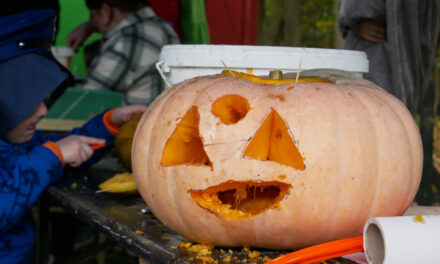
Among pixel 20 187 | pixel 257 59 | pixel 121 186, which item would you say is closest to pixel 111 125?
pixel 20 187

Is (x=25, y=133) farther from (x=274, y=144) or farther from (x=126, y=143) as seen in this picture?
(x=274, y=144)

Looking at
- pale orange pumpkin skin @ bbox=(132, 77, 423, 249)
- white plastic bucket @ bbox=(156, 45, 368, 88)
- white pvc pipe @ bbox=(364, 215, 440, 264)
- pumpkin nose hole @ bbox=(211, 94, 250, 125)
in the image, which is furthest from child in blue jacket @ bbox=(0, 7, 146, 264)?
white pvc pipe @ bbox=(364, 215, 440, 264)

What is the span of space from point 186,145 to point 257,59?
→ 375 millimetres

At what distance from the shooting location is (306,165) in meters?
0.77

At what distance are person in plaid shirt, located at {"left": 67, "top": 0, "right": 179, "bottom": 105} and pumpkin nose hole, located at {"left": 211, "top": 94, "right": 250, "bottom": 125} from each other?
214cm

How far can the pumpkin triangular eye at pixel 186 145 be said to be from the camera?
2.85 feet

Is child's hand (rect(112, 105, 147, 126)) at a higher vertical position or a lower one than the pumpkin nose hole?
lower

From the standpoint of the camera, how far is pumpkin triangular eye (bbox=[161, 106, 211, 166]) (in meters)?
0.87

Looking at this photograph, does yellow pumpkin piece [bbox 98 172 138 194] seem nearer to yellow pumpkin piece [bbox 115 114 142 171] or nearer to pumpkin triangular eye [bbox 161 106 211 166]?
yellow pumpkin piece [bbox 115 114 142 171]

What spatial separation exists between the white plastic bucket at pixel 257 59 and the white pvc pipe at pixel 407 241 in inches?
21.7

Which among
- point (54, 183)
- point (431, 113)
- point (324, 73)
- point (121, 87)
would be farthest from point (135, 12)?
point (324, 73)

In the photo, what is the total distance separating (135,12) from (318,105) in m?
2.43

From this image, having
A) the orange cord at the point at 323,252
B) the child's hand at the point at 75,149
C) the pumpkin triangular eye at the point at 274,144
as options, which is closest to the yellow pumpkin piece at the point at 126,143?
the child's hand at the point at 75,149

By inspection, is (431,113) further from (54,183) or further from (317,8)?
(317,8)
